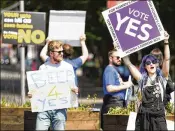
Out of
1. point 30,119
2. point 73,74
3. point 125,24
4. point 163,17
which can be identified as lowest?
point 30,119

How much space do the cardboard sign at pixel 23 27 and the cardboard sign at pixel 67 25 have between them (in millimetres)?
1815

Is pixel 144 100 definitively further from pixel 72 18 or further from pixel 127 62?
pixel 72 18

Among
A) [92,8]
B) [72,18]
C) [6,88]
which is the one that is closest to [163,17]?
[92,8]

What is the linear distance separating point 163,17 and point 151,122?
15.4 m

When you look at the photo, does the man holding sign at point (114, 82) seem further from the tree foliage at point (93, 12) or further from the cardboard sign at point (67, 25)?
the tree foliage at point (93, 12)

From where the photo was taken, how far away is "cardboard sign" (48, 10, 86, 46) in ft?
34.2

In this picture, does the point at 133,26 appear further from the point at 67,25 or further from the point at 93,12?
the point at 93,12

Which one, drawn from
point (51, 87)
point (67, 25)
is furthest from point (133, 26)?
point (51, 87)

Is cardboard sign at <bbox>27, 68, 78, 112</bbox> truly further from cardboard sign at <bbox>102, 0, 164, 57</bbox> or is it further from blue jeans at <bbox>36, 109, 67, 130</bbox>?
cardboard sign at <bbox>102, 0, 164, 57</bbox>

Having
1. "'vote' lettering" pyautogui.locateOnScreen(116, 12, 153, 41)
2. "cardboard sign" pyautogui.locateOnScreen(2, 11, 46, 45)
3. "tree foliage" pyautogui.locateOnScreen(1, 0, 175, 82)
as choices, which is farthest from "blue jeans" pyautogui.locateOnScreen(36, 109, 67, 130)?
"tree foliage" pyautogui.locateOnScreen(1, 0, 175, 82)

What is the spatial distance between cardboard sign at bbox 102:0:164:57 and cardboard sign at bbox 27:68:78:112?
1.05 metres

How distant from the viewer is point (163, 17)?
23.1 m

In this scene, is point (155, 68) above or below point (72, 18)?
below

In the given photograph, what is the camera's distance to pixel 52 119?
8.26 metres
